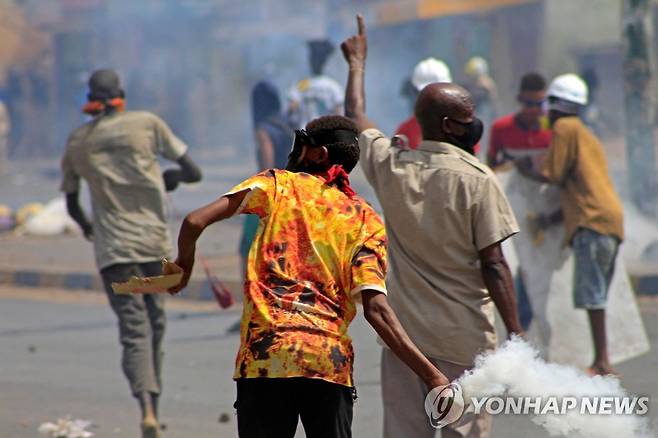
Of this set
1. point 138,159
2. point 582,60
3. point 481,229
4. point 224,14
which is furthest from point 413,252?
point 224,14

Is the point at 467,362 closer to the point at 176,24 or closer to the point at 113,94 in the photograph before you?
the point at 113,94

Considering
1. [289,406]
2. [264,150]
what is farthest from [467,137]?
[264,150]

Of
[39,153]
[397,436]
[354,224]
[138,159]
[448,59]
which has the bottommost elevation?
[39,153]

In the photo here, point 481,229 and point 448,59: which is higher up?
point 481,229

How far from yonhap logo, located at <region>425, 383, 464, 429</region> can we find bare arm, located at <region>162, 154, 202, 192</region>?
2.84 meters

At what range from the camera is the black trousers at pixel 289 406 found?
11.9ft

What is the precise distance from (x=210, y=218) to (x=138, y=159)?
2.94 m

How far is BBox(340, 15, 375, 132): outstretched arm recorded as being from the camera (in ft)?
16.0

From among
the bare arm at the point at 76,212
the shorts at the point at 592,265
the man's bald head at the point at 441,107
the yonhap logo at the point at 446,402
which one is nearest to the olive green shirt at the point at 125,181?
the bare arm at the point at 76,212

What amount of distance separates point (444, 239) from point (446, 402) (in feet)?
2.75

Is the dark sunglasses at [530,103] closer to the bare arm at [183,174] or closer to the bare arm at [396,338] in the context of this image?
the bare arm at [183,174]

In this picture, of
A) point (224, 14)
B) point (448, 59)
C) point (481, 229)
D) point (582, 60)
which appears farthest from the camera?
point (224, 14)

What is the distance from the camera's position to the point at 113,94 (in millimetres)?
6535

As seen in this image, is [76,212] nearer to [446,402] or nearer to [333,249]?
[333,249]
